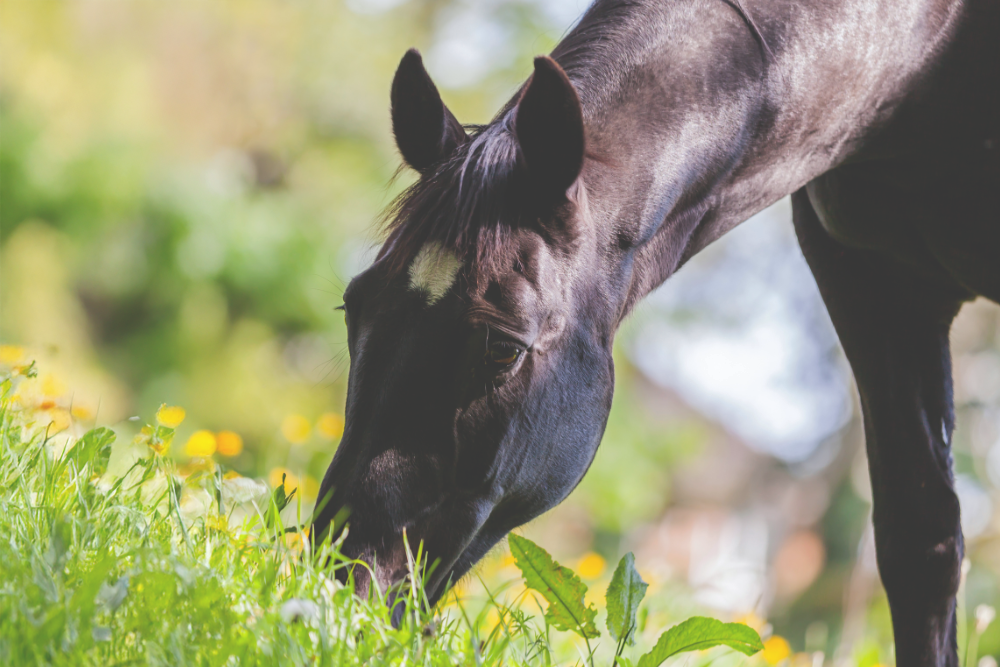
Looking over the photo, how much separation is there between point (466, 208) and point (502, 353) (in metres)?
0.31

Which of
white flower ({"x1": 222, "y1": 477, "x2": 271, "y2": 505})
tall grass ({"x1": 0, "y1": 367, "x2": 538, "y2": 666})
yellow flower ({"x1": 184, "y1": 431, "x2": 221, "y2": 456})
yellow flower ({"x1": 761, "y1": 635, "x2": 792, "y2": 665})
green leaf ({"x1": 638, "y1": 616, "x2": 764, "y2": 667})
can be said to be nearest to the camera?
tall grass ({"x1": 0, "y1": 367, "x2": 538, "y2": 666})

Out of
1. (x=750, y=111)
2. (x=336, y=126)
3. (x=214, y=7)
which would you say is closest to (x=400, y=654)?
(x=750, y=111)

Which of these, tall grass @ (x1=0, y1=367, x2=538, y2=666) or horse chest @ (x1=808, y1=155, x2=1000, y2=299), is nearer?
tall grass @ (x1=0, y1=367, x2=538, y2=666)

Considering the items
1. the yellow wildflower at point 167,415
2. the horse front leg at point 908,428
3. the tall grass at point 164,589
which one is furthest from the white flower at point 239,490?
the horse front leg at point 908,428

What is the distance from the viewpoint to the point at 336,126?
11.5m

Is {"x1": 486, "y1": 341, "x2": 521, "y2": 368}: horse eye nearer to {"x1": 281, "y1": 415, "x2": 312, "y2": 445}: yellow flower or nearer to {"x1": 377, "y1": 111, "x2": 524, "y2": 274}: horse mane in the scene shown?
{"x1": 377, "y1": 111, "x2": 524, "y2": 274}: horse mane

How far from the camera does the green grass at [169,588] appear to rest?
1229 mm

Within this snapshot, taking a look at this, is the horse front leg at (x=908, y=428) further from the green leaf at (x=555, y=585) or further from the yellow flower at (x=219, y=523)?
the yellow flower at (x=219, y=523)

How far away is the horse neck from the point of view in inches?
75.1

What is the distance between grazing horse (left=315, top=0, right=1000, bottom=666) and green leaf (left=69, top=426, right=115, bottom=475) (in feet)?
1.95

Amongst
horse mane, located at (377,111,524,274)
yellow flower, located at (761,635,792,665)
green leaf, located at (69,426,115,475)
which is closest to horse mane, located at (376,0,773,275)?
horse mane, located at (377,111,524,274)

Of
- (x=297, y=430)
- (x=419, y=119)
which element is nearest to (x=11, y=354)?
(x=297, y=430)

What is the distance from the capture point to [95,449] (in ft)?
6.08

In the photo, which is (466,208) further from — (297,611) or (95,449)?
(95,449)
